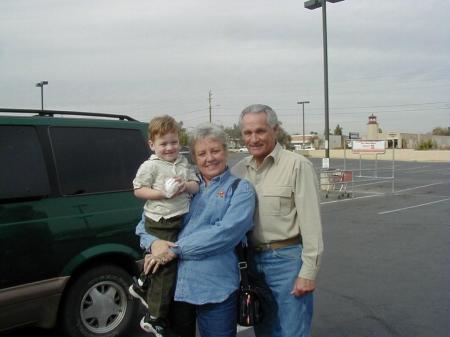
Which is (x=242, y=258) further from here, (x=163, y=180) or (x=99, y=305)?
(x=99, y=305)

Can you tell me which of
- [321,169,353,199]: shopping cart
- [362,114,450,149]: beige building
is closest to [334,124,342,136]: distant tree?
[362,114,450,149]: beige building

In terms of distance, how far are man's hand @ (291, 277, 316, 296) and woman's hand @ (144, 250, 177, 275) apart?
0.69 m

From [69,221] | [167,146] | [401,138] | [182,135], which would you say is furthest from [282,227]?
[401,138]

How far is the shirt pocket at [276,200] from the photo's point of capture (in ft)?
8.23

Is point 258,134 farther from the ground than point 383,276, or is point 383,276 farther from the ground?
point 258,134

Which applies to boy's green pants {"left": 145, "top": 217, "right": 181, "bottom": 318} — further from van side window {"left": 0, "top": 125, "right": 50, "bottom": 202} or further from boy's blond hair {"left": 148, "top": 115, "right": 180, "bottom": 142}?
van side window {"left": 0, "top": 125, "right": 50, "bottom": 202}

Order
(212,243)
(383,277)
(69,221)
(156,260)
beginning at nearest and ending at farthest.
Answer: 1. (212,243)
2. (156,260)
3. (69,221)
4. (383,277)

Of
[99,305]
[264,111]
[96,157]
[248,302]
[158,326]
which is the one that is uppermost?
[264,111]

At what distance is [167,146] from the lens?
271cm

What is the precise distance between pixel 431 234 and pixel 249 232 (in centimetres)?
751

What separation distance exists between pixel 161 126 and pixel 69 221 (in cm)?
145

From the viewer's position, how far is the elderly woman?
2.33m

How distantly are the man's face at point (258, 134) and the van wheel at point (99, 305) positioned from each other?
2.03 metres

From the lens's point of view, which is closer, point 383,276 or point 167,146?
point 167,146
